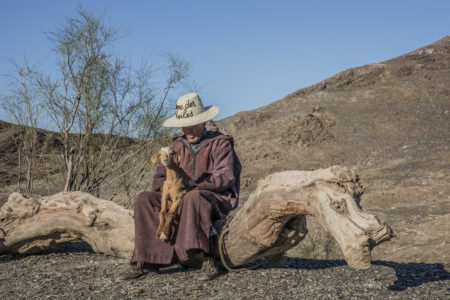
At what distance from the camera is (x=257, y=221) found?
468 cm

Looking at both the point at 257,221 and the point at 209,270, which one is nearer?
the point at 257,221

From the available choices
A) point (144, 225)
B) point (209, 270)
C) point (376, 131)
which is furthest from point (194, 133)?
point (376, 131)

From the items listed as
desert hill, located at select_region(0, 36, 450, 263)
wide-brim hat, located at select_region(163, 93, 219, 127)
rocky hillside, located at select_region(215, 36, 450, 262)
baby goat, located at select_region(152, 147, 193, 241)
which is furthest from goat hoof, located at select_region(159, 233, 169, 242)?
rocky hillside, located at select_region(215, 36, 450, 262)

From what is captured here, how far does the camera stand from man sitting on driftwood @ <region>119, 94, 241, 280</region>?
4.76m

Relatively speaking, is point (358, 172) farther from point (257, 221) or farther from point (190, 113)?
point (257, 221)

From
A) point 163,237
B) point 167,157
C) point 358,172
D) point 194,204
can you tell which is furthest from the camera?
point 358,172

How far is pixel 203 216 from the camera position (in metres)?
4.76

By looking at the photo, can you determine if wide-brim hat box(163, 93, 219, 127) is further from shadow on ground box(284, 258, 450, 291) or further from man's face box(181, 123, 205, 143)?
shadow on ground box(284, 258, 450, 291)

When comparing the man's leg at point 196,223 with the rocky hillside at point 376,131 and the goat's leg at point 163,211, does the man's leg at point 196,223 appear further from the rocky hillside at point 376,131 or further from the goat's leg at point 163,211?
the rocky hillside at point 376,131

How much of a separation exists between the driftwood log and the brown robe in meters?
0.29

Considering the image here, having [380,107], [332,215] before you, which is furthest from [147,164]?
[380,107]

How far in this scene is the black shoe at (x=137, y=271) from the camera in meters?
5.09

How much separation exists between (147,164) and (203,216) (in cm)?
541

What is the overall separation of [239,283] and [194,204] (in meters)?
0.96
